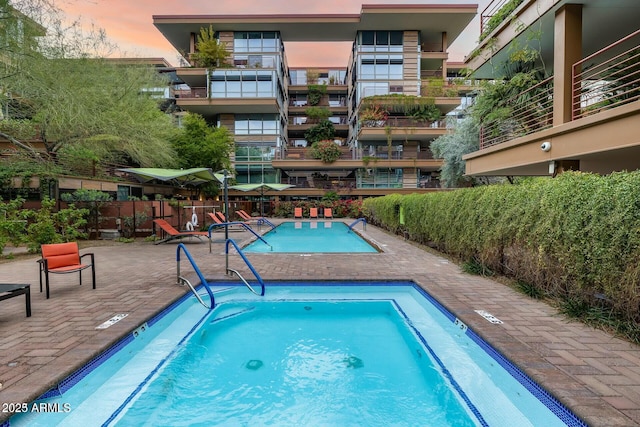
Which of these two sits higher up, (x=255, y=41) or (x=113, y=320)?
(x=255, y=41)

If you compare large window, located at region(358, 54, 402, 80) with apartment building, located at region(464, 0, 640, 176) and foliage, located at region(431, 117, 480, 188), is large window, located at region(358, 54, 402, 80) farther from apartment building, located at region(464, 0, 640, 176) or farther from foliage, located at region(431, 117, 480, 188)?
apartment building, located at region(464, 0, 640, 176)

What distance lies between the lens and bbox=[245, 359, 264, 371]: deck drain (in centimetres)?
365

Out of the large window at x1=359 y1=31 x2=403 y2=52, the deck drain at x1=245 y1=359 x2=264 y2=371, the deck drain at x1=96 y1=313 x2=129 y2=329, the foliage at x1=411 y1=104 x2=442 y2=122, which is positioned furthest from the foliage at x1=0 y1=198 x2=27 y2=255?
the large window at x1=359 y1=31 x2=403 y2=52

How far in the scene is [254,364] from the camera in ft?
12.3

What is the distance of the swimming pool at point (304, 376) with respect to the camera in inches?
107

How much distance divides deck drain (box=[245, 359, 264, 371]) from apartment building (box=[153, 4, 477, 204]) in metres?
26.0

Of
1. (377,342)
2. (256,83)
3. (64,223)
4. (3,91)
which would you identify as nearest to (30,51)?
(3,91)

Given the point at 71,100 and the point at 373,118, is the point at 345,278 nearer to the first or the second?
the point at 71,100

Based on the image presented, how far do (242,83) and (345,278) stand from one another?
28.0 metres

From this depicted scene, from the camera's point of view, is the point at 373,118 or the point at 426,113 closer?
the point at 373,118

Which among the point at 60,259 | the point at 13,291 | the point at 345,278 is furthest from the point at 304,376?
the point at 60,259

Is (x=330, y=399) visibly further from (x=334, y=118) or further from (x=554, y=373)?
(x=334, y=118)

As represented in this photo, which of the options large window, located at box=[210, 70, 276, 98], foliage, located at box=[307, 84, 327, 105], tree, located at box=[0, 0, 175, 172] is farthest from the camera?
foliage, located at box=[307, 84, 327, 105]

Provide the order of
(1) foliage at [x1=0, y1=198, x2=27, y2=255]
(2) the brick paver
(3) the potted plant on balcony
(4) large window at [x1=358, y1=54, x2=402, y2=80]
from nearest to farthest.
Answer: (2) the brick paver → (1) foliage at [x1=0, y1=198, x2=27, y2=255] → (3) the potted plant on balcony → (4) large window at [x1=358, y1=54, x2=402, y2=80]
